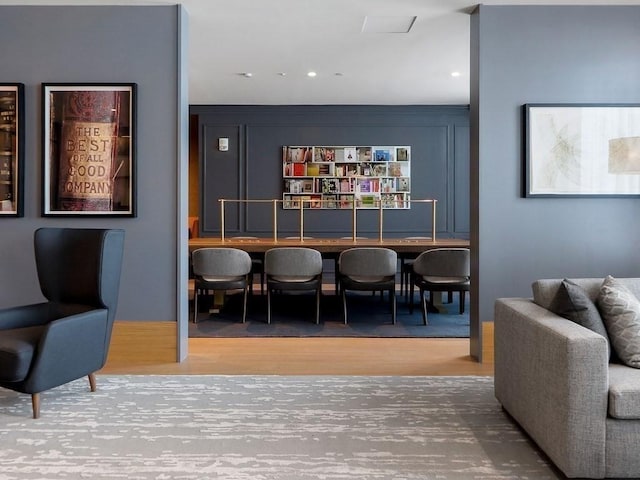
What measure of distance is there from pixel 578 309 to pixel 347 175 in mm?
5785

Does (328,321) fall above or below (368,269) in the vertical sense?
below

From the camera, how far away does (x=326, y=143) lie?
7.90 meters

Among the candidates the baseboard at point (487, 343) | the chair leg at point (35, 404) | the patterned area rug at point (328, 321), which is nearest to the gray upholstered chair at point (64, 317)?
the chair leg at point (35, 404)

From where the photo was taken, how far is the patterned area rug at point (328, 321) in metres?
4.73

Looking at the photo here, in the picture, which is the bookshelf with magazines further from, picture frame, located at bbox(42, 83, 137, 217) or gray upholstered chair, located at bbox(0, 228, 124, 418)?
gray upholstered chair, located at bbox(0, 228, 124, 418)

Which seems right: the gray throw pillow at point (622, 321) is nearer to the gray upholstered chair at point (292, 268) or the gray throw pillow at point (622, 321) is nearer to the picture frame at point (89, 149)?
the gray upholstered chair at point (292, 268)

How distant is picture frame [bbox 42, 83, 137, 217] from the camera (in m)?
3.77

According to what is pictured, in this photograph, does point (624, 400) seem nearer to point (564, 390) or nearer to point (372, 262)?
point (564, 390)

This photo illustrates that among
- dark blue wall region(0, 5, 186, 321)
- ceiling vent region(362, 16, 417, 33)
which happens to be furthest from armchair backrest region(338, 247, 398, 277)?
Result: ceiling vent region(362, 16, 417, 33)

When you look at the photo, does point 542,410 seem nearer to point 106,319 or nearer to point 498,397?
point 498,397

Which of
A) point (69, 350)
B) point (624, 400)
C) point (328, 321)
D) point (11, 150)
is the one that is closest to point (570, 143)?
point (624, 400)

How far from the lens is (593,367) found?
1.99m

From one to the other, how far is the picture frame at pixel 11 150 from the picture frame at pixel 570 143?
3.63 meters

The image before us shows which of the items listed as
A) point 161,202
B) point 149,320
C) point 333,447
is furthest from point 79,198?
point 333,447
